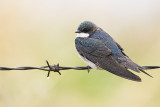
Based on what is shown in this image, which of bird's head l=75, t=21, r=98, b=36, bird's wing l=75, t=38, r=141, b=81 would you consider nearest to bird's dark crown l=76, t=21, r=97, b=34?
bird's head l=75, t=21, r=98, b=36

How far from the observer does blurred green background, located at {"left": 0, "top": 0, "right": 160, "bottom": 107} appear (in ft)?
32.3

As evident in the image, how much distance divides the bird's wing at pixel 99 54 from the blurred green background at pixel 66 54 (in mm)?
1355

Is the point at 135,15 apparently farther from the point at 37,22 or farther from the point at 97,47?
the point at 97,47

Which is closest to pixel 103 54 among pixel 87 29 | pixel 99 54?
pixel 99 54

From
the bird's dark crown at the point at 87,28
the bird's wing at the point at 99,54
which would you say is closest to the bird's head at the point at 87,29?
the bird's dark crown at the point at 87,28

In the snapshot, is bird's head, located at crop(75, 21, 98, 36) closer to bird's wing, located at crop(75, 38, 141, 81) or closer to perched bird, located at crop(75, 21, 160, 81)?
perched bird, located at crop(75, 21, 160, 81)

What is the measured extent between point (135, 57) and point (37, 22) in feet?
6.90

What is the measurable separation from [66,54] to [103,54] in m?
2.62

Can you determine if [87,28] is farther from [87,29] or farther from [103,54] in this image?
[103,54]

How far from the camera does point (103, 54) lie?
27.0 ft

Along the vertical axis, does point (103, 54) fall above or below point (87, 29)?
below

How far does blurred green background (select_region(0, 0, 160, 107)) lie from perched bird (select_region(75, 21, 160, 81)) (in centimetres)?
137

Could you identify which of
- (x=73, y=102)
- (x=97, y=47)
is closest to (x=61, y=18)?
(x=73, y=102)

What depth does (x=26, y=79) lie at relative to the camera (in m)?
10.1
